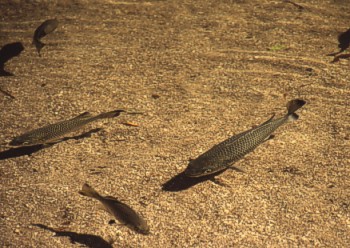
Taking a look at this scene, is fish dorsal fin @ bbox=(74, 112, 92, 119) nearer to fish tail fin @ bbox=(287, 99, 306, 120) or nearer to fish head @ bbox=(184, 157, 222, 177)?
fish head @ bbox=(184, 157, 222, 177)

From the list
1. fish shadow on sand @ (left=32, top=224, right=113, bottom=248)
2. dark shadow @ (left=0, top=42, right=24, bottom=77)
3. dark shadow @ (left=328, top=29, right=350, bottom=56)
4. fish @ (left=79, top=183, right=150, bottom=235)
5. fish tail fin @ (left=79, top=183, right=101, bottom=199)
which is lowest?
fish shadow on sand @ (left=32, top=224, right=113, bottom=248)

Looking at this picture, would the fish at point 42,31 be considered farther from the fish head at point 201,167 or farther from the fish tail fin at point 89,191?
the fish head at point 201,167

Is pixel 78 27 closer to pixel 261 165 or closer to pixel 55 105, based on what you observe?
pixel 55 105

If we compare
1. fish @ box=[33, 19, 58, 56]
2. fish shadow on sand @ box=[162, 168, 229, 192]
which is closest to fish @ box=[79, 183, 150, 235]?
fish shadow on sand @ box=[162, 168, 229, 192]

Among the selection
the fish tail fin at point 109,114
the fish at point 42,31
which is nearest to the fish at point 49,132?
the fish tail fin at point 109,114

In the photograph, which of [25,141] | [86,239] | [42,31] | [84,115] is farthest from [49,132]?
[42,31]
